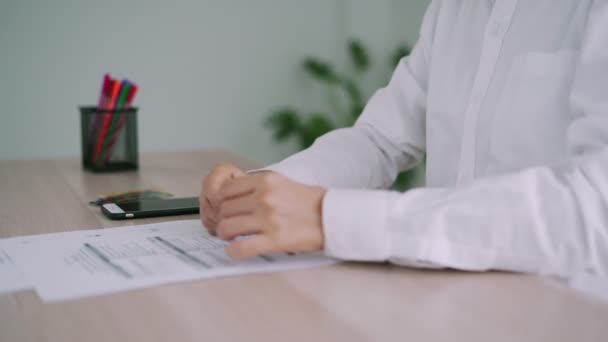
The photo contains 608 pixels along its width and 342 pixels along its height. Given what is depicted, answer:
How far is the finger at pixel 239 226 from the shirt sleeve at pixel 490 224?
77mm

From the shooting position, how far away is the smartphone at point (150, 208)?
3.33 ft

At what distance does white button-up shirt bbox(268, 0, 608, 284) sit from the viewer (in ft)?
2.35

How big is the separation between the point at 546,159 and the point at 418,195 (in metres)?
0.32

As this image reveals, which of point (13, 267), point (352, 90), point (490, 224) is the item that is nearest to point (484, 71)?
point (490, 224)

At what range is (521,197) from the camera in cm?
71

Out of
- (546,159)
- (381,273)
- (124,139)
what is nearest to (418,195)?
(381,273)

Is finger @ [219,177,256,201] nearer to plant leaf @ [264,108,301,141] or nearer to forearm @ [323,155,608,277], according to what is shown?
forearm @ [323,155,608,277]

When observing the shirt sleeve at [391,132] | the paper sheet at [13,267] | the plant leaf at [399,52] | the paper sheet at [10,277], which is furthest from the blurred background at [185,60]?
the paper sheet at [10,277]

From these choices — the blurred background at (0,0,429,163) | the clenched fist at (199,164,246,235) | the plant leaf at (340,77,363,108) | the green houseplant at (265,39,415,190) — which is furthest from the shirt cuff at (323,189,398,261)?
the plant leaf at (340,77,363,108)

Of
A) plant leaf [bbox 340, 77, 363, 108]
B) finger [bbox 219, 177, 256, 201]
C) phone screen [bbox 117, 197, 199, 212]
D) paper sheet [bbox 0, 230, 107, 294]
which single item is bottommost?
plant leaf [bbox 340, 77, 363, 108]

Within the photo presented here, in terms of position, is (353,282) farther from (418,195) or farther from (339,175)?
Answer: (339,175)

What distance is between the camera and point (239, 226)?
0.77 m

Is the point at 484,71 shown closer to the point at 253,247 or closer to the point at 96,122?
the point at 253,247

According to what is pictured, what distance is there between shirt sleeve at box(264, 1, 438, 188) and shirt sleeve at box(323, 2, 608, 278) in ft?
1.39
